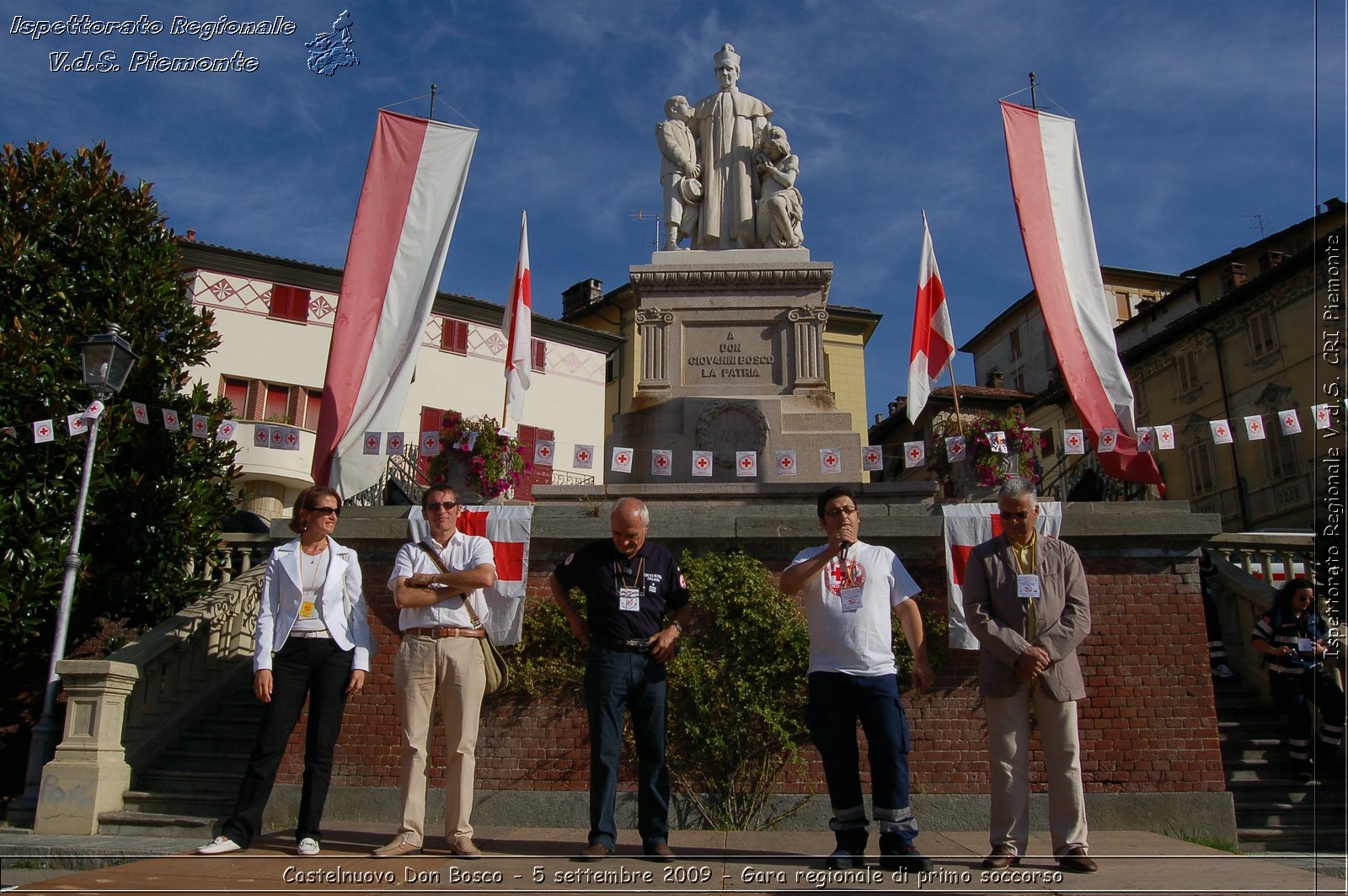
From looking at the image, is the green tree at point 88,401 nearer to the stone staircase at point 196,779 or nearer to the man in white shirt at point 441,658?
the stone staircase at point 196,779

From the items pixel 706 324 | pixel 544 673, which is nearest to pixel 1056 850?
pixel 544 673

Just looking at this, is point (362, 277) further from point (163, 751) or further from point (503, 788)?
point (503, 788)

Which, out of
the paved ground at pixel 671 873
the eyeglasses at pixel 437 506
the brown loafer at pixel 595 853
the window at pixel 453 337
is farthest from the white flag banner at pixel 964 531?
the window at pixel 453 337

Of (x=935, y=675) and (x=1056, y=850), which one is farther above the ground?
(x=935, y=675)

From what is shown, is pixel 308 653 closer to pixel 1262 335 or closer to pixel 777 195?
pixel 777 195

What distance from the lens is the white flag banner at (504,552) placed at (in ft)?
28.0

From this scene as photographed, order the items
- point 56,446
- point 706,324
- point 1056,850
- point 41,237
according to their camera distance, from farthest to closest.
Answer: point 706,324 → point 41,237 → point 56,446 → point 1056,850

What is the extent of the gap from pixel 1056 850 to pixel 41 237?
40.6 feet

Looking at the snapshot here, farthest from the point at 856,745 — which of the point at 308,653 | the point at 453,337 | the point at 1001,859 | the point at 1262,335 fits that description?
the point at 453,337

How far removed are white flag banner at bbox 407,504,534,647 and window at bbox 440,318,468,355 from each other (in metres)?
28.3

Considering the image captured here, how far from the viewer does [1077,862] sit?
4941 millimetres

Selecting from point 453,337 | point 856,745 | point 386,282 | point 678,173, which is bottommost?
point 856,745

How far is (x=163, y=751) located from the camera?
8844 mm

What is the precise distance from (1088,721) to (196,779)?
7401mm
